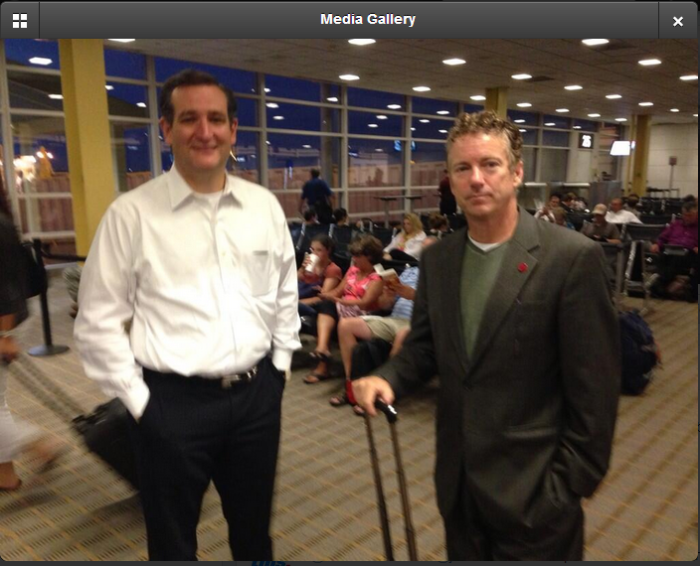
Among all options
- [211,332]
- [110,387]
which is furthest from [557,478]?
[110,387]

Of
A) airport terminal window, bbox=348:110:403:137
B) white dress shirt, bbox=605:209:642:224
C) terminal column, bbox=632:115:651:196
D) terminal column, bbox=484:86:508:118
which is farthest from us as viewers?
terminal column, bbox=632:115:651:196

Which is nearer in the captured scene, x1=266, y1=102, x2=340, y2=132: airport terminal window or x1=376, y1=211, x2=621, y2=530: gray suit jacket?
x1=376, y1=211, x2=621, y2=530: gray suit jacket

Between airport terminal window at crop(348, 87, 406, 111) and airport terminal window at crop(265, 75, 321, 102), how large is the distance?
1012 millimetres

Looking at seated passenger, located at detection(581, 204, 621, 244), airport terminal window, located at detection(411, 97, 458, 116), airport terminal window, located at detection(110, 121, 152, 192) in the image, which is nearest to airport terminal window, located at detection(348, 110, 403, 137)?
airport terminal window, located at detection(411, 97, 458, 116)

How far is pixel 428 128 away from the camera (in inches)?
578

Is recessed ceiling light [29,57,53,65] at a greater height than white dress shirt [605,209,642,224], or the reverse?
recessed ceiling light [29,57,53,65]

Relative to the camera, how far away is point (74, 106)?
20.7 ft

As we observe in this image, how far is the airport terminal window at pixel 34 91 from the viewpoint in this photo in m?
7.70

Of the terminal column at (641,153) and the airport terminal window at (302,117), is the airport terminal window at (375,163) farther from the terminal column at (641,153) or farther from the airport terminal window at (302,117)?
the terminal column at (641,153)

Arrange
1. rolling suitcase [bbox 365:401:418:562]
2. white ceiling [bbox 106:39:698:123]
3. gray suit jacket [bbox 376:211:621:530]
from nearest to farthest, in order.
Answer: gray suit jacket [bbox 376:211:621:530] < rolling suitcase [bbox 365:401:418:562] < white ceiling [bbox 106:39:698:123]

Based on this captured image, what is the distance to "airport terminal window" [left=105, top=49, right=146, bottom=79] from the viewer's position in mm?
8352

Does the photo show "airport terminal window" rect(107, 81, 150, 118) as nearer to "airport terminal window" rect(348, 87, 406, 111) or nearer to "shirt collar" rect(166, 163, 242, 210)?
"airport terminal window" rect(348, 87, 406, 111)

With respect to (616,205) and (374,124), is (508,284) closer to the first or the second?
(616,205)

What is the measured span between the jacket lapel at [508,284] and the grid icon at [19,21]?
5.06 feet
